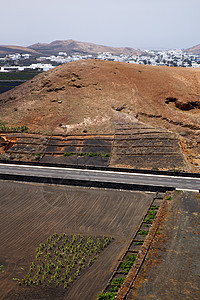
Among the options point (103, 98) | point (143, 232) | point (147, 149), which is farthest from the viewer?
point (103, 98)

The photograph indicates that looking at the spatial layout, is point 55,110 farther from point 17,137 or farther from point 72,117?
point 17,137

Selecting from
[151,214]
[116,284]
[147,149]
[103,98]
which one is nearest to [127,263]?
[116,284]

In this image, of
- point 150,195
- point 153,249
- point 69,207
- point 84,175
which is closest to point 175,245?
point 153,249

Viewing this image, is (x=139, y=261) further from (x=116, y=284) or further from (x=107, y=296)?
(x=107, y=296)

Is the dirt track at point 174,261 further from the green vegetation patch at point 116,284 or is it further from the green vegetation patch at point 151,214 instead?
the green vegetation patch at point 151,214

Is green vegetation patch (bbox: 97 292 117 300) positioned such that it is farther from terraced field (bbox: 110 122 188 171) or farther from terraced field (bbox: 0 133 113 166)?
terraced field (bbox: 0 133 113 166)

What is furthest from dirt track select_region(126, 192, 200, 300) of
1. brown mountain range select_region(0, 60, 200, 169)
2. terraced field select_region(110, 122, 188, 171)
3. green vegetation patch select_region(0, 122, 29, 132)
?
green vegetation patch select_region(0, 122, 29, 132)
